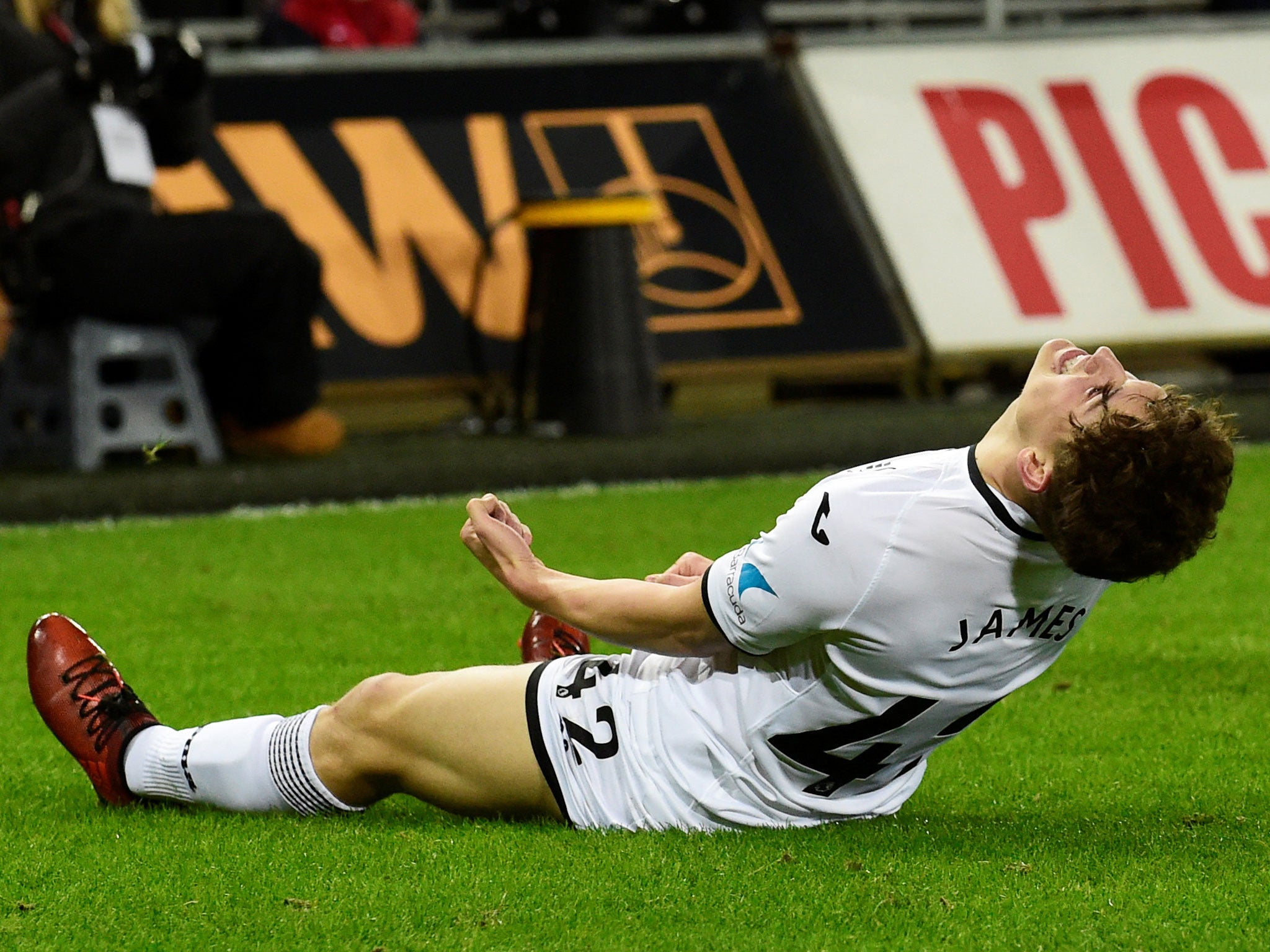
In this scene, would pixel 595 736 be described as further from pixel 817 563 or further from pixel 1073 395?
pixel 1073 395

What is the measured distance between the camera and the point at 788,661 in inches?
119

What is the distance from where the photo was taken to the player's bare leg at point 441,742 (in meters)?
3.16

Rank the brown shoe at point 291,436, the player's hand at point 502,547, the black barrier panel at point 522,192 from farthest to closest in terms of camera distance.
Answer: the black barrier panel at point 522,192 < the brown shoe at point 291,436 < the player's hand at point 502,547

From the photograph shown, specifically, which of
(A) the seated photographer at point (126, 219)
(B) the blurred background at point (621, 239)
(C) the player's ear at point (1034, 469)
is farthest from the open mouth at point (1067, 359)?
(A) the seated photographer at point (126, 219)

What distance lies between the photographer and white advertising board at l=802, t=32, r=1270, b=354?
923cm

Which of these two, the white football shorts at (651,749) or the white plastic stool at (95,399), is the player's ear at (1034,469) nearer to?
the white football shorts at (651,749)

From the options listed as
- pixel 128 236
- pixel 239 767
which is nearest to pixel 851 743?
pixel 239 767

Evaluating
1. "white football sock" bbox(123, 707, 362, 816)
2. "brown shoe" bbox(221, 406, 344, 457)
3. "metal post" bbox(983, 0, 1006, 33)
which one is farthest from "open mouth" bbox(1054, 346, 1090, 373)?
"metal post" bbox(983, 0, 1006, 33)

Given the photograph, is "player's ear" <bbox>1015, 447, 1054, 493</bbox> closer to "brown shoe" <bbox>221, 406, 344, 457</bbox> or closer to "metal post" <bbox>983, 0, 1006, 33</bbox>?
"brown shoe" <bbox>221, 406, 344, 457</bbox>

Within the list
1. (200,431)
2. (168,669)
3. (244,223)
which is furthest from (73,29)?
(168,669)

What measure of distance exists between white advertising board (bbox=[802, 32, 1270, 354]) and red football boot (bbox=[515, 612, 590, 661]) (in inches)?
224

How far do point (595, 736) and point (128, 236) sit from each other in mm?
4711

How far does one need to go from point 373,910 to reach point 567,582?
588 mm

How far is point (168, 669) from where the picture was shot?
15.0 feet
